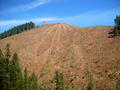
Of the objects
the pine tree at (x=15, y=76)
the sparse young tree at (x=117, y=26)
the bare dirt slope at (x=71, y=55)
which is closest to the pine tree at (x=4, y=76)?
the pine tree at (x=15, y=76)

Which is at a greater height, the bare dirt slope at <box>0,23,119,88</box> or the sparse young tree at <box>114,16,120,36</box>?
the sparse young tree at <box>114,16,120,36</box>

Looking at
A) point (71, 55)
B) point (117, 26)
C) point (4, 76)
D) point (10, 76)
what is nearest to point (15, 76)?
point (10, 76)

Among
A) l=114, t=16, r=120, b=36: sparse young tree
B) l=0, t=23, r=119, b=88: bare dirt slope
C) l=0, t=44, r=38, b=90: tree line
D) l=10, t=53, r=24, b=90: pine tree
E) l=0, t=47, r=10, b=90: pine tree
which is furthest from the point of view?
l=114, t=16, r=120, b=36: sparse young tree

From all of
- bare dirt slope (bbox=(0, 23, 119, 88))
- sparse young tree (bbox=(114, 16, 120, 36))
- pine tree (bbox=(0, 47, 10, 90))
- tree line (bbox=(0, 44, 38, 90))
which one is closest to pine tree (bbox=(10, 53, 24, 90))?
tree line (bbox=(0, 44, 38, 90))

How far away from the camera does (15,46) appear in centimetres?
6831

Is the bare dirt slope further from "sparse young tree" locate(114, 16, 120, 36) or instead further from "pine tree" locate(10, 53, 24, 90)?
"pine tree" locate(10, 53, 24, 90)

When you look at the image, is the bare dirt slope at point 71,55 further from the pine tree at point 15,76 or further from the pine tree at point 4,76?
the pine tree at point 4,76

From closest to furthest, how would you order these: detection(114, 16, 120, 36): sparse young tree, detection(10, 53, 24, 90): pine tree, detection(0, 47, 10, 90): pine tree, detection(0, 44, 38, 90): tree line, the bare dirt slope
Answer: detection(0, 47, 10, 90): pine tree, detection(0, 44, 38, 90): tree line, detection(10, 53, 24, 90): pine tree, the bare dirt slope, detection(114, 16, 120, 36): sparse young tree

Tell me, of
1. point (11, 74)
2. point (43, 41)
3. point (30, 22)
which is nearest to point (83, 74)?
point (11, 74)

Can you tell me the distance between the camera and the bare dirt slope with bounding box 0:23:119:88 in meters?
42.2

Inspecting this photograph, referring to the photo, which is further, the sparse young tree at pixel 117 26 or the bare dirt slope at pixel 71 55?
the sparse young tree at pixel 117 26

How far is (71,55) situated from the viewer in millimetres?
55250

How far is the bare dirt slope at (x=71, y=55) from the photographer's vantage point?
42.2 m

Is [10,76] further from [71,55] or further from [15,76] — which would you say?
[71,55]
